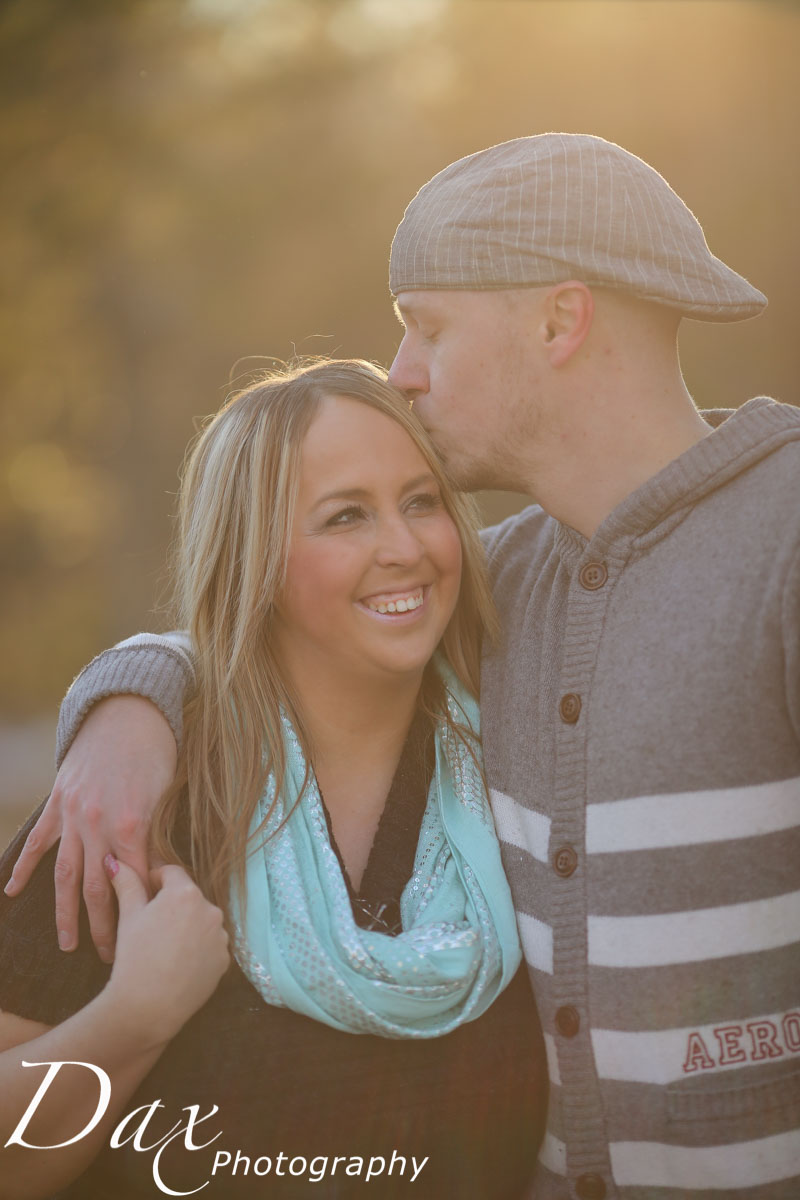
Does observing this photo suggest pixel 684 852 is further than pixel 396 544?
No

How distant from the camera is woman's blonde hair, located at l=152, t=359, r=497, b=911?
221 centimetres

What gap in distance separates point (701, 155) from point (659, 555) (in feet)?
23.5

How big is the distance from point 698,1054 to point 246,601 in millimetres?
1164

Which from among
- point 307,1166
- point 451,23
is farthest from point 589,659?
point 451,23

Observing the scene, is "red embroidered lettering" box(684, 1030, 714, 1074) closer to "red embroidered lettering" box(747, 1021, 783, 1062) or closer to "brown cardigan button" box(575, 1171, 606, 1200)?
"red embroidered lettering" box(747, 1021, 783, 1062)

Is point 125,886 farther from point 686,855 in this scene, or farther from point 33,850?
point 686,855

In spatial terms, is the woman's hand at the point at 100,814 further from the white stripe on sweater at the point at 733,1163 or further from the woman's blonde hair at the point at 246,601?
the white stripe on sweater at the point at 733,1163

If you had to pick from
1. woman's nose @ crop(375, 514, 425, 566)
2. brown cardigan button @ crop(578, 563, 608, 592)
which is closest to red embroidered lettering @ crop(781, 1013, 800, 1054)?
brown cardigan button @ crop(578, 563, 608, 592)

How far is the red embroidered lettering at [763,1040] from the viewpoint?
1.93 metres

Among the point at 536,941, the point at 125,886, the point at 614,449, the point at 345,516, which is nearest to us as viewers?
the point at 125,886

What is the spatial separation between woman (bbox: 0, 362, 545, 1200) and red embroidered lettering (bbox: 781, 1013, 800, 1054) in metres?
0.44

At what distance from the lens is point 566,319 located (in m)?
2.25

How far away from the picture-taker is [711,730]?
1945mm

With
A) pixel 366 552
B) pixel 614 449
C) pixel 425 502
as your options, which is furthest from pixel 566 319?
pixel 366 552
